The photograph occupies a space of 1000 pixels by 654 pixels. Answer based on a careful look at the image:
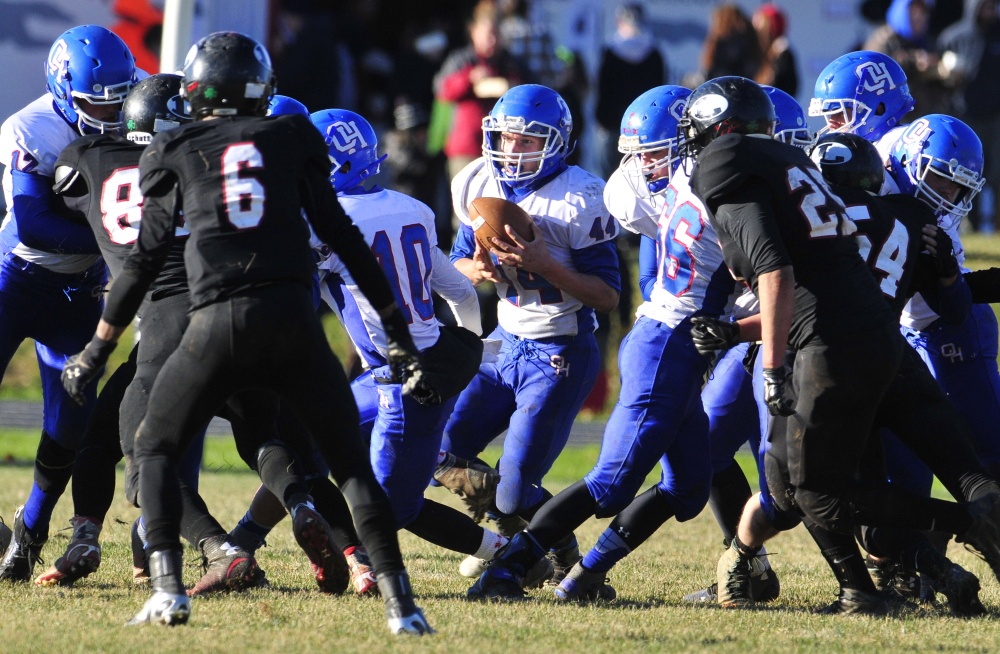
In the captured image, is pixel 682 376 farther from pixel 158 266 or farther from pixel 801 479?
pixel 158 266

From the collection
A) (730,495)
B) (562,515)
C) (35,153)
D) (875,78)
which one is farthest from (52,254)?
(875,78)

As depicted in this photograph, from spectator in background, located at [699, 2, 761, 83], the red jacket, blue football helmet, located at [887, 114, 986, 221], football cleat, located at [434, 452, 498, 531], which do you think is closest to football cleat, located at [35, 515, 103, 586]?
football cleat, located at [434, 452, 498, 531]

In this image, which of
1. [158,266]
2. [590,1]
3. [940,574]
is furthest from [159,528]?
[590,1]

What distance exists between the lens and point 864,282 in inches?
Result: 161

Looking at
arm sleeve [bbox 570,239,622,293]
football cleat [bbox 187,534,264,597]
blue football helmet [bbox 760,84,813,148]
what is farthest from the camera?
blue football helmet [bbox 760,84,813,148]

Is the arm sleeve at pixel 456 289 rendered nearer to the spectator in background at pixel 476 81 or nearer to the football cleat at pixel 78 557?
the football cleat at pixel 78 557

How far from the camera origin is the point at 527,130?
501cm

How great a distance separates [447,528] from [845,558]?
1456mm

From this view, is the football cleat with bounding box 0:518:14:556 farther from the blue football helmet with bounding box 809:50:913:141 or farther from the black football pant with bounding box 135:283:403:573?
the blue football helmet with bounding box 809:50:913:141

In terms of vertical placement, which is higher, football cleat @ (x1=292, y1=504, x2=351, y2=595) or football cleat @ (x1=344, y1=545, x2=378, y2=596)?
football cleat @ (x1=292, y1=504, x2=351, y2=595)

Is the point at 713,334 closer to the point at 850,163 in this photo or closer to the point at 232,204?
the point at 850,163

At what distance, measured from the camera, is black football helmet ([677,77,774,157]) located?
421 cm

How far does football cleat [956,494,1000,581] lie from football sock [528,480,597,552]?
4.17ft

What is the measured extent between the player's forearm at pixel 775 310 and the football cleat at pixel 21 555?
286 centimetres
